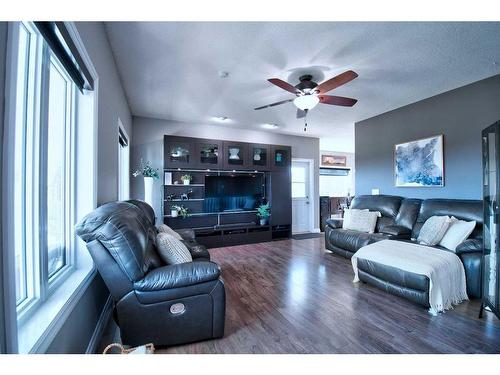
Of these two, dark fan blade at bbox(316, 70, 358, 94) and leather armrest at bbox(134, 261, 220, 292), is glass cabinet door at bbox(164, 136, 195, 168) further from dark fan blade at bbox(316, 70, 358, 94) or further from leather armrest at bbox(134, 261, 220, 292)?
leather armrest at bbox(134, 261, 220, 292)

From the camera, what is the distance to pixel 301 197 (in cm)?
630

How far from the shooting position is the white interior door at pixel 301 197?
6207mm

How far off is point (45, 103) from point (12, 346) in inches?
48.2

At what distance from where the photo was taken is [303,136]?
6.20 meters

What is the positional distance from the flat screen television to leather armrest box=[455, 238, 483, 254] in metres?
3.53

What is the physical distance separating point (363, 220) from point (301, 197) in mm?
2575

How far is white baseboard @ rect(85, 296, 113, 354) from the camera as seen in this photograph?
5.16 ft

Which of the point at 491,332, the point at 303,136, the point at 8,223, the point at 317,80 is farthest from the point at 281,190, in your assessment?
the point at 8,223

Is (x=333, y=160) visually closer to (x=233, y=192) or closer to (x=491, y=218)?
(x=233, y=192)

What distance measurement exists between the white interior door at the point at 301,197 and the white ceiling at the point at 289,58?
2658 millimetres

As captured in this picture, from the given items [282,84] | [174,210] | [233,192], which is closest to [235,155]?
[233,192]

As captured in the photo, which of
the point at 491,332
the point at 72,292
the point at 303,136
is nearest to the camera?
the point at 72,292

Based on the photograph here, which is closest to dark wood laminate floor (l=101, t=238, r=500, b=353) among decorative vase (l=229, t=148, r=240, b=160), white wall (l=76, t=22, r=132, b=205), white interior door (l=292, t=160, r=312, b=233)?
white wall (l=76, t=22, r=132, b=205)
